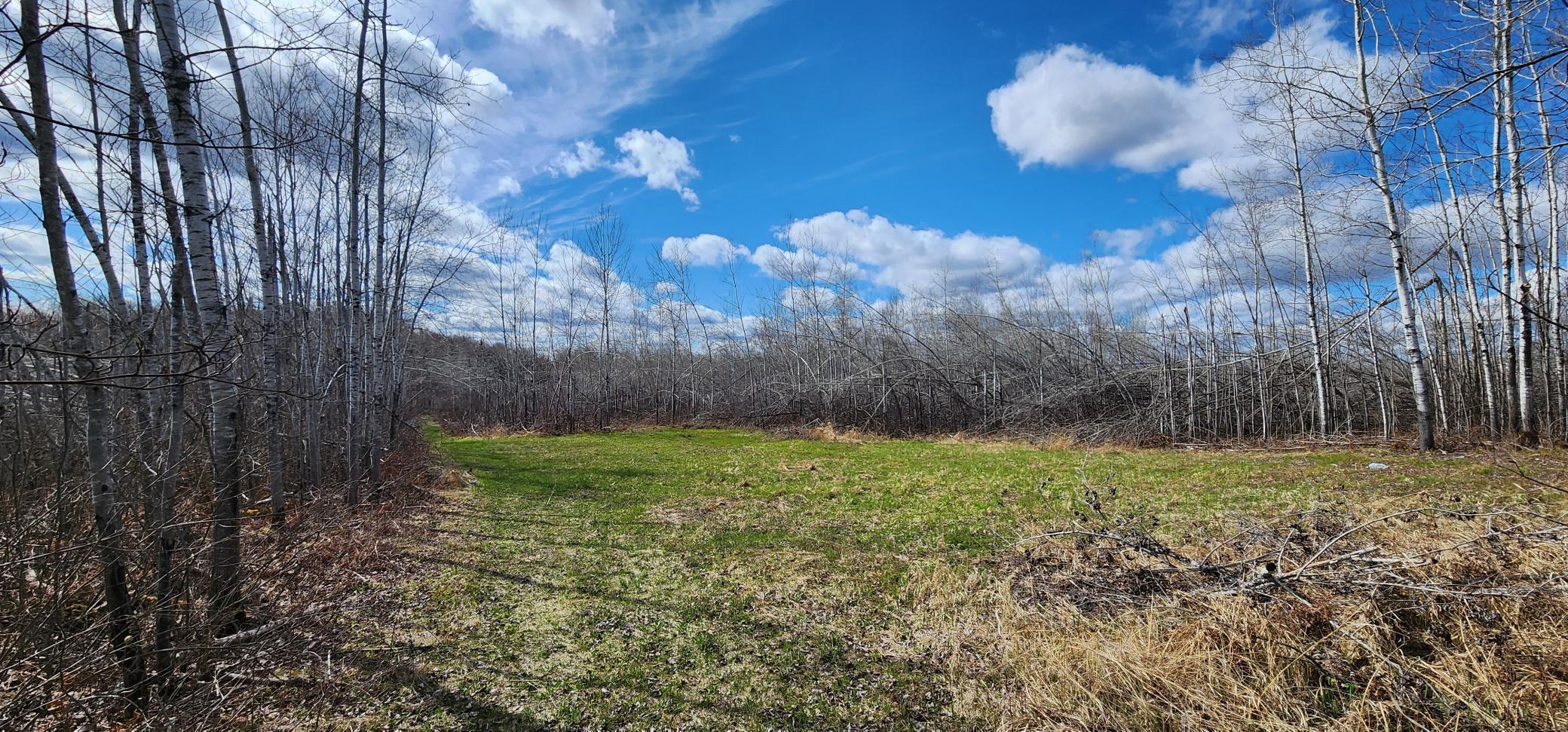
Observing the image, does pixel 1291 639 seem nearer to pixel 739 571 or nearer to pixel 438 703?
pixel 739 571

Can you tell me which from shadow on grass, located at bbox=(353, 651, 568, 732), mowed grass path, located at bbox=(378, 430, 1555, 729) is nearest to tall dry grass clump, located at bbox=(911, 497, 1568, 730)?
mowed grass path, located at bbox=(378, 430, 1555, 729)

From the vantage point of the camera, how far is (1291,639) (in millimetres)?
2369

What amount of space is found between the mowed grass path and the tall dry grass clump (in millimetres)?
393

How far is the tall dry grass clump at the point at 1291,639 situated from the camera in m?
2.05

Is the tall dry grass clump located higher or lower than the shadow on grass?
higher

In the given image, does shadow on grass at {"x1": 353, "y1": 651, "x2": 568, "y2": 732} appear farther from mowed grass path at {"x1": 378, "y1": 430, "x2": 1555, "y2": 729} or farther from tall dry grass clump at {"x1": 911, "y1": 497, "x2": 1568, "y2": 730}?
tall dry grass clump at {"x1": 911, "y1": 497, "x2": 1568, "y2": 730}

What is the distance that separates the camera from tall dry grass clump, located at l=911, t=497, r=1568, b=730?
6.73 ft

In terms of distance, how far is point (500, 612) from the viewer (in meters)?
3.72

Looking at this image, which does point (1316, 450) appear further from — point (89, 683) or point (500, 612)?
point (89, 683)

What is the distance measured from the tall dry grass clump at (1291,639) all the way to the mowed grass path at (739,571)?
1.29ft

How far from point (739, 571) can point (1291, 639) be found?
301 cm

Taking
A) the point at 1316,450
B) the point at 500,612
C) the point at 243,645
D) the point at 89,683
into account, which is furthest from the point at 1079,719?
the point at 1316,450

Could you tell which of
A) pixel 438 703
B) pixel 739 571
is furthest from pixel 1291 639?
pixel 438 703

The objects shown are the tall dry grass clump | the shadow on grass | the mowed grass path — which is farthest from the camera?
the mowed grass path
